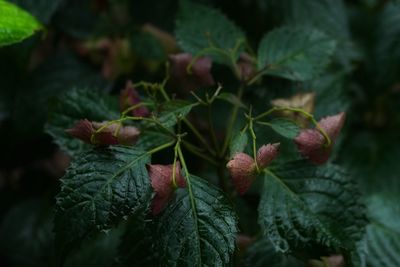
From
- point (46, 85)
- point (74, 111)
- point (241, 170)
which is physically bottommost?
point (46, 85)

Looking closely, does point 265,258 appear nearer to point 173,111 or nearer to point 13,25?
point 173,111

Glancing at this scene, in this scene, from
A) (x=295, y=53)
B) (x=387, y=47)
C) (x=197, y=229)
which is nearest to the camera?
(x=197, y=229)

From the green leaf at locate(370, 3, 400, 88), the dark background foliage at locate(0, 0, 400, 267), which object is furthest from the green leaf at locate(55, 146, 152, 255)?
the green leaf at locate(370, 3, 400, 88)

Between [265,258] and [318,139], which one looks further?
[265,258]

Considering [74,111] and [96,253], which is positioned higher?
[74,111]

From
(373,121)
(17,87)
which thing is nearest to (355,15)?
(373,121)

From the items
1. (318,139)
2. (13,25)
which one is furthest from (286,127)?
(13,25)

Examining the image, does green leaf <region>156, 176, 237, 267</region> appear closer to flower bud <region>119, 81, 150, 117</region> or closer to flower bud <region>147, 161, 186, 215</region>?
flower bud <region>147, 161, 186, 215</region>

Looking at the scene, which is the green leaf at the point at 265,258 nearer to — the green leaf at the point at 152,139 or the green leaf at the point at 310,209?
the green leaf at the point at 310,209
